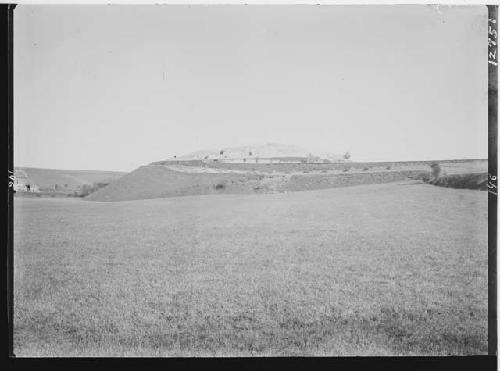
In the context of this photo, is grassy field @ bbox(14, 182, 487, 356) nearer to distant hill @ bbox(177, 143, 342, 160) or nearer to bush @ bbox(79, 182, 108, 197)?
bush @ bbox(79, 182, 108, 197)

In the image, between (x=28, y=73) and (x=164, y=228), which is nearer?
(x=28, y=73)

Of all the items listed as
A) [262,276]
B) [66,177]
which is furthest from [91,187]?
[262,276]

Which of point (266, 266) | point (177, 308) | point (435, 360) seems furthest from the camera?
point (266, 266)

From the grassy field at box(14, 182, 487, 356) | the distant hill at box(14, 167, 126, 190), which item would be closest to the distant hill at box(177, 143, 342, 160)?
the grassy field at box(14, 182, 487, 356)

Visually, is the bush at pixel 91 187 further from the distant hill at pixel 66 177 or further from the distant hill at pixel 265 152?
the distant hill at pixel 265 152

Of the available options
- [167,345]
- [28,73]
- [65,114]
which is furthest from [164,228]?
[28,73]

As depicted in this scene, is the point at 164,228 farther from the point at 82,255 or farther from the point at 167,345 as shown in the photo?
the point at 167,345

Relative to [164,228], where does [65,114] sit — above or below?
above
